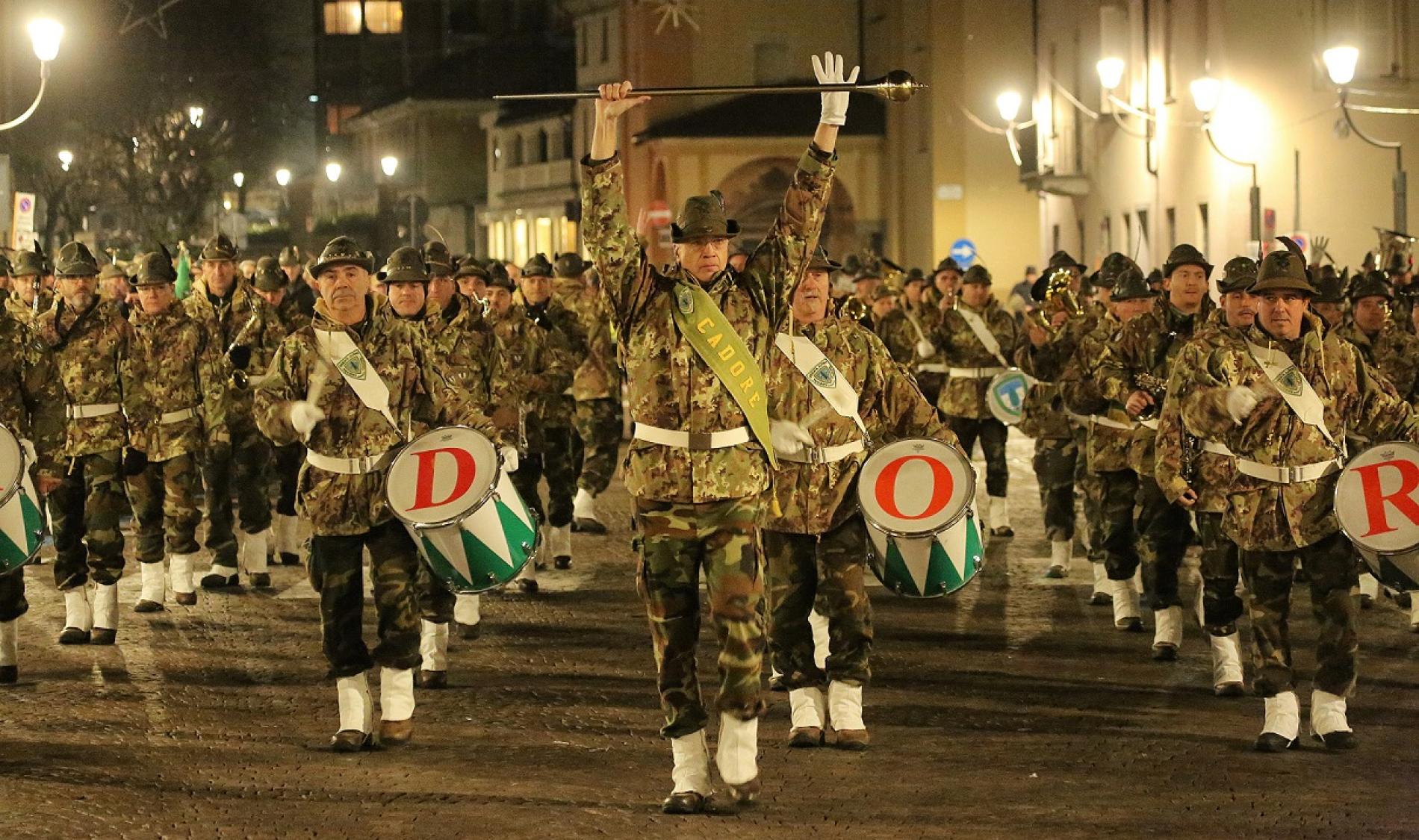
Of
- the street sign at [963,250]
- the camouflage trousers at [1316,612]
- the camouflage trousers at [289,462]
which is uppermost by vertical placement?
the street sign at [963,250]

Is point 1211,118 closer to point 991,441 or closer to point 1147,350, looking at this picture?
point 991,441

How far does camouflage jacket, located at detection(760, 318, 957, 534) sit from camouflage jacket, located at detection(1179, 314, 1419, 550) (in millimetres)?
1143

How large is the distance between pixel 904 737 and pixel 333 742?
2440mm

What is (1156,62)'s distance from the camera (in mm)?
34875

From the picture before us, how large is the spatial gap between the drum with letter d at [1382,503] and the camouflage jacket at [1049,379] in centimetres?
409

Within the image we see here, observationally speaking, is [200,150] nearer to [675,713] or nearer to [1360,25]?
[1360,25]

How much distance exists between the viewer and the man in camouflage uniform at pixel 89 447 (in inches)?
490

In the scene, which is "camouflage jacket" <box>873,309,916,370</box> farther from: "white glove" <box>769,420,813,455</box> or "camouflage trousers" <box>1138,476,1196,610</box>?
"white glove" <box>769,420,813,455</box>

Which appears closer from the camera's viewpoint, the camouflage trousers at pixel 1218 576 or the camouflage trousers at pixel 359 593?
the camouflage trousers at pixel 359 593

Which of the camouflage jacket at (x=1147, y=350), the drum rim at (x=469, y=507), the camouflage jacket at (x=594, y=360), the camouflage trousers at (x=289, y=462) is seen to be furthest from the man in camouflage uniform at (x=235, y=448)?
the camouflage jacket at (x=1147, y=350)

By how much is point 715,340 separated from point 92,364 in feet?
18.1

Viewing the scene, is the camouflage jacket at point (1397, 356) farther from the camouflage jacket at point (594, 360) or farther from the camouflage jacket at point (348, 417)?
the camouflage jacket at point (348, 417)

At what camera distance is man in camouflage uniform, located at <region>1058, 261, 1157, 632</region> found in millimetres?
12156

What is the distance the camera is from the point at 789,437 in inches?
369
